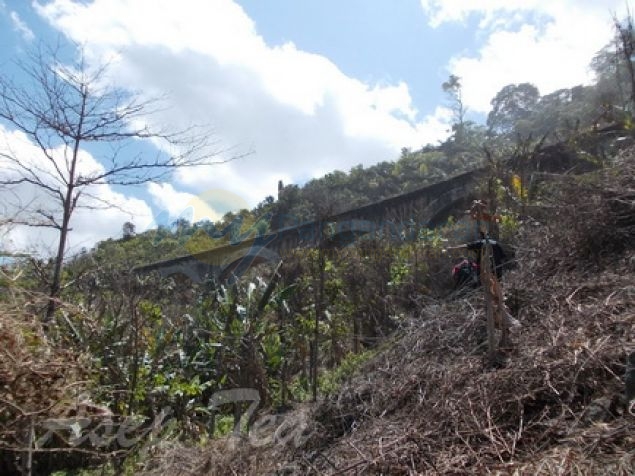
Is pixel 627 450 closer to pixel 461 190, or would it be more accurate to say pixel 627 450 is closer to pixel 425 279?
pixel 425 279

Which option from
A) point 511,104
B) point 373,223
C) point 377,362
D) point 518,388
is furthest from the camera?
point 511,104

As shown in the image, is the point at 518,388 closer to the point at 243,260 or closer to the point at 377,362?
the point at 377,362

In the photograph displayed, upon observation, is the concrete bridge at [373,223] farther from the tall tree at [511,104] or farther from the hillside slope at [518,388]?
the tall tree at [511,104]

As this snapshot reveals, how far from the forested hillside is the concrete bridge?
1.59 m

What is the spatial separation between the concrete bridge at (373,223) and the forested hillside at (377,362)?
5.23 ft

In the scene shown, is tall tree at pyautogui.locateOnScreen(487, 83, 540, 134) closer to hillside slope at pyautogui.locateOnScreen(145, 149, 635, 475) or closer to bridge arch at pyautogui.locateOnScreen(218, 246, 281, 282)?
bridge arch at pyautogui.locateOnScreen(218, 246, 281, 282)

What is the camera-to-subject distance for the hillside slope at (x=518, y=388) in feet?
8.32

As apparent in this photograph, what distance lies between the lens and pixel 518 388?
2986 mm

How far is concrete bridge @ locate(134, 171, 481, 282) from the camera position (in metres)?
11.3

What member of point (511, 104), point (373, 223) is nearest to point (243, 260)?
point (373, 223)

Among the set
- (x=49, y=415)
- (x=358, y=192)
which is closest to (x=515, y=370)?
(x=49, y=415)

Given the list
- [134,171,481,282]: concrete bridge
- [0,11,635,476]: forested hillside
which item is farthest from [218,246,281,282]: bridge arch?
[0,11,635,476]: forested hillside

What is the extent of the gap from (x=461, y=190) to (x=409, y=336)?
9.07 meters

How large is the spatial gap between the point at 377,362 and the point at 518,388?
2.04 metres
